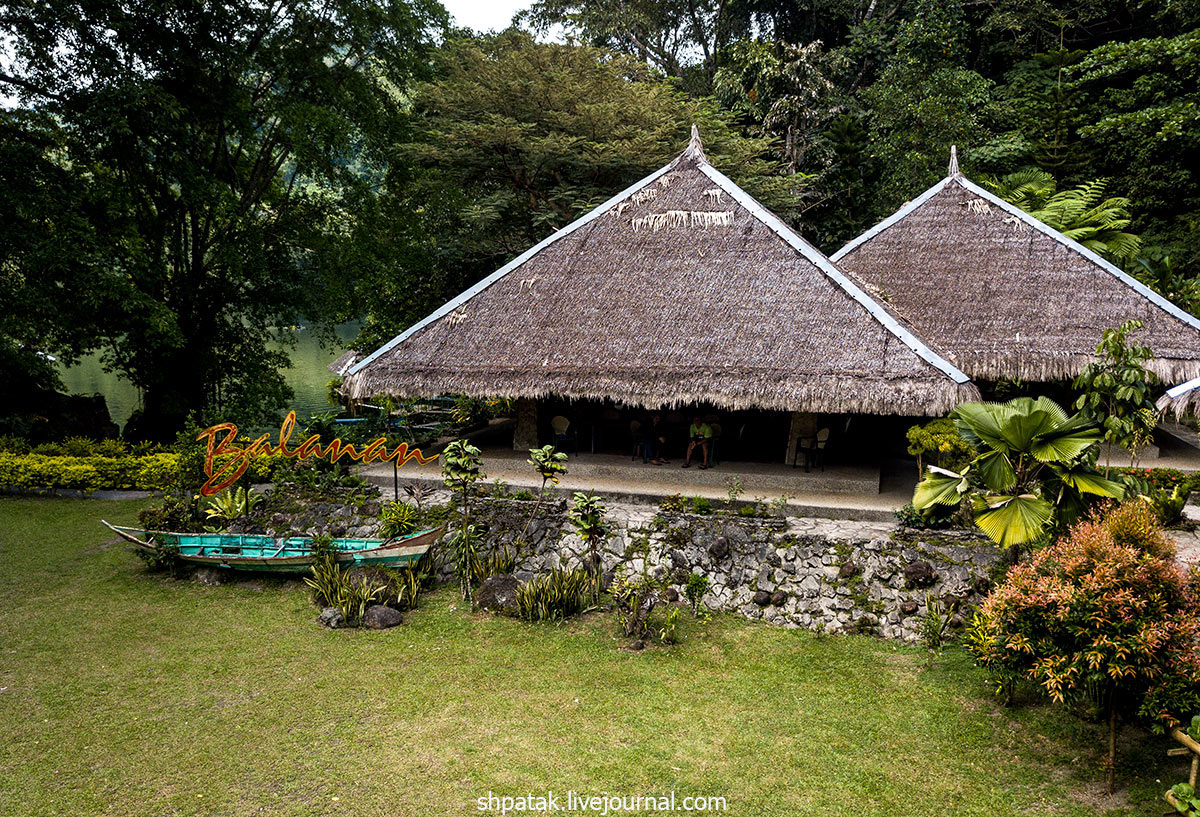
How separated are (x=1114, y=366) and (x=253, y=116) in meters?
17.5

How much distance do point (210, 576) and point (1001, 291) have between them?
12.7m

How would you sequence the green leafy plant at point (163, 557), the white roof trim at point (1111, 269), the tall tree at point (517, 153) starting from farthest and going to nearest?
the tall tree at point (517, 153) < the white roof trim at point (1111, 269) < the green leafy plant at point (163, 557)

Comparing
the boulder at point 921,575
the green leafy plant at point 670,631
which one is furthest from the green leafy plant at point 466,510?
the boulder at point 921,575

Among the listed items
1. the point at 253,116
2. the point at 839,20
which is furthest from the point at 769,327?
the point at 839,20

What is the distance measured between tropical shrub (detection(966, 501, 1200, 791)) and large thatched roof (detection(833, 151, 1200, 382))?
18.0 ft

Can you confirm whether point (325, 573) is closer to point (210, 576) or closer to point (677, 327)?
point (210, 576)

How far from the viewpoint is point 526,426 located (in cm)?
1207

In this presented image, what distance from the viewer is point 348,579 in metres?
9.37

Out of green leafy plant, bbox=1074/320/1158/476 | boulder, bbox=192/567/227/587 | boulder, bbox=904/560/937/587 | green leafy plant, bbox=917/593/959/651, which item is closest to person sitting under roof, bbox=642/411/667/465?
boulder, bbox=904/560/937/587

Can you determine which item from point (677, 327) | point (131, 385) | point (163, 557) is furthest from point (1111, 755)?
point (131, 385)

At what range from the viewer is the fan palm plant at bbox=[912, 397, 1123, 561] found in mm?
6598

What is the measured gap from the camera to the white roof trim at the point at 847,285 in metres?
9.23

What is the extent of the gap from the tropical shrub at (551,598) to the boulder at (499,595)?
149 millimetres

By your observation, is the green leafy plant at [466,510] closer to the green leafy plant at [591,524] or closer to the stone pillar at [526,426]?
the green leafy plant at [591,524]
